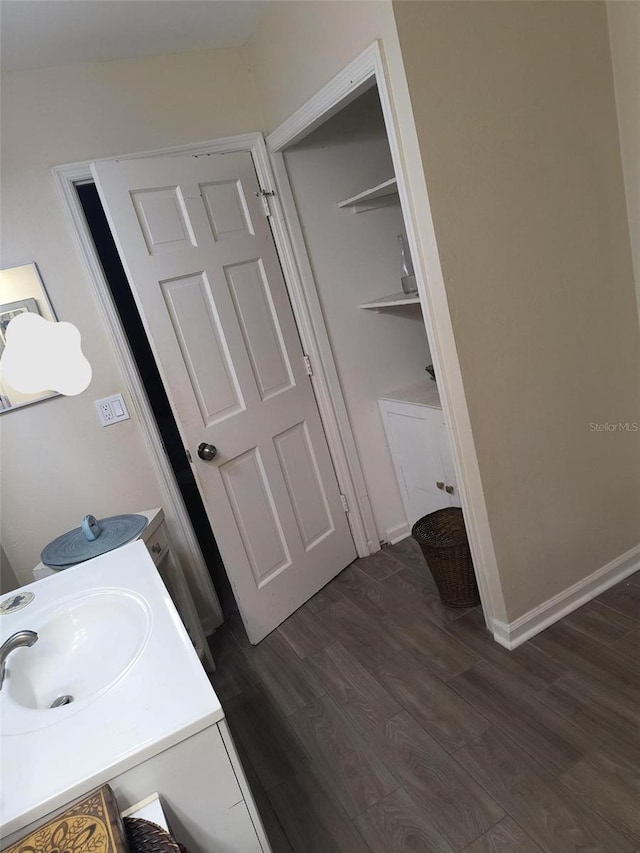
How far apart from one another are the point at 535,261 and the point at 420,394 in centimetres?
91

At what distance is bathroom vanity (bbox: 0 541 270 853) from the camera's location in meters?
0.85

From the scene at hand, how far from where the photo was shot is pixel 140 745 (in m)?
0.86

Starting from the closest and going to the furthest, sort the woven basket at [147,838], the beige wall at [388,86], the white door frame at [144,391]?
the woven basket at [147,838] < the beige wall at [388,86] < the white door frame at [144,391]

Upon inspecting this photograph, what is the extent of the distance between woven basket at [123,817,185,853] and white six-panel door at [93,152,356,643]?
1.39 meters

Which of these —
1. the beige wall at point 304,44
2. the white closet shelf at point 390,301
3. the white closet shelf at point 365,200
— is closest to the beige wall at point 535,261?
the beige wall at point 304,44

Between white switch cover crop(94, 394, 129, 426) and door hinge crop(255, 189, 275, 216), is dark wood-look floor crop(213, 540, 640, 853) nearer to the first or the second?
white switch cover crop(94, 394, 129, 426)

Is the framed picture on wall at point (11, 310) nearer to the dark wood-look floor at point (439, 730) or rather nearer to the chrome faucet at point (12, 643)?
the chrome faucet at point (12, 643)

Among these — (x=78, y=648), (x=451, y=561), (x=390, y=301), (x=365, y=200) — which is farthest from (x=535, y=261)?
(x=78, y=648)

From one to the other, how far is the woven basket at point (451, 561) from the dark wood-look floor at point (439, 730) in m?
0.07

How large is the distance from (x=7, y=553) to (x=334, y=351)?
5.26ft

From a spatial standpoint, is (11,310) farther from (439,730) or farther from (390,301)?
(439,730)

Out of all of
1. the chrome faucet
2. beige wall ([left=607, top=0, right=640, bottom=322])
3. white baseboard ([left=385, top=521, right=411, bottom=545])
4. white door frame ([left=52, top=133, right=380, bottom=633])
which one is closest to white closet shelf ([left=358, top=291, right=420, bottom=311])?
white door frame ([left=52, top=133, right=380, bottom=633])

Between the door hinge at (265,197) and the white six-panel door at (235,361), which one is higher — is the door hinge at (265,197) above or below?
above

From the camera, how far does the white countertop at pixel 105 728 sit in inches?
33.0
